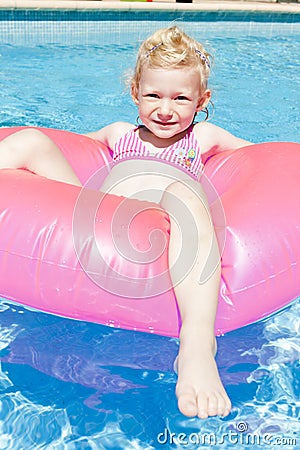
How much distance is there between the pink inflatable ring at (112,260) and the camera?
6.31 ft

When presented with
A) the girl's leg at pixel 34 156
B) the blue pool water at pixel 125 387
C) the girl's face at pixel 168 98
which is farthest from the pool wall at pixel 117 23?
the blue pool water at pixel 125 387

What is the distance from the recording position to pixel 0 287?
204 cm

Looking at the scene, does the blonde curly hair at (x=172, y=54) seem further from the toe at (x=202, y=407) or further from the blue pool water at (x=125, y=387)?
the toe at (x=202, y=407)

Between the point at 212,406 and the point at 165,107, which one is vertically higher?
the point at 165,107

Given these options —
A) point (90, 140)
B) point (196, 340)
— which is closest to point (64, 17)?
point (90, 140)

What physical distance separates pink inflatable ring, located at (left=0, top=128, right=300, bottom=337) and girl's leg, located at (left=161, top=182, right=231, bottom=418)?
0.20ft

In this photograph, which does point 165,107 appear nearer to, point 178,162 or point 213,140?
point 178,162

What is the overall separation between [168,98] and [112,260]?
0.76 m

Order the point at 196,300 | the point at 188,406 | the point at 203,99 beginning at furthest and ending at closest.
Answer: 1. the point at 203,99
2. the point at 196,300
3. the point at 188,406

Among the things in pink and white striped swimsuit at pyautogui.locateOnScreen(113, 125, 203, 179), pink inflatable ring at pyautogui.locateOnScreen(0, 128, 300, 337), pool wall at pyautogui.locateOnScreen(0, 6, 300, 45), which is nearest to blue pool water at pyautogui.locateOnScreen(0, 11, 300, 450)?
pink inflatable ring at pyautogui.locateOnScreen(0, 128, 300, 337)

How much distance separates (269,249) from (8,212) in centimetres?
89

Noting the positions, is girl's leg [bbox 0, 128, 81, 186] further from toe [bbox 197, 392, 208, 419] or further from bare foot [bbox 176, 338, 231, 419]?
toe [bbox 197, 392, 208, 419]

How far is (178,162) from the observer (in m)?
2.55

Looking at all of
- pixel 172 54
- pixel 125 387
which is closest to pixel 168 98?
pixel 172 54
